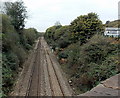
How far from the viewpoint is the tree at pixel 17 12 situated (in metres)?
27.0

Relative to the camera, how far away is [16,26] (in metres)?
27.0

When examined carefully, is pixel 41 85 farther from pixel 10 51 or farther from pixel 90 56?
pixel 10 51

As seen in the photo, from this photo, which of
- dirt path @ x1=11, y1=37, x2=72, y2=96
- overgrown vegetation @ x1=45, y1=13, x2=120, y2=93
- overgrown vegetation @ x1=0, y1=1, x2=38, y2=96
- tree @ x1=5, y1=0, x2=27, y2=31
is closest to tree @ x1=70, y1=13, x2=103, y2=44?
overgrown vegetation @ x1=45, y1=13, x2=120, y2=93

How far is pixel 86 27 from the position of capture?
66.1ft

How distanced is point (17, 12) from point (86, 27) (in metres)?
13.1

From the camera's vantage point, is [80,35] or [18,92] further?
[80,35]

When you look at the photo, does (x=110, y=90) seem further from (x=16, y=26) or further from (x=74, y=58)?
(x=16, y=26)

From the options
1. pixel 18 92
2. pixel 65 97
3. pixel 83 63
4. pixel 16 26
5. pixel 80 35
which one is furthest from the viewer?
pixel 16 26

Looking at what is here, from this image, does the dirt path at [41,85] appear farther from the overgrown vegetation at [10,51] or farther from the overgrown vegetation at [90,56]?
the overgrown vegetation at [90,56]

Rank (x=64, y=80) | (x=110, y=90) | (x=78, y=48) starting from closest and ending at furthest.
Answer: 1. (x=110, y=90)
2. (x=64, y=80)
3. (x=78, y=48)

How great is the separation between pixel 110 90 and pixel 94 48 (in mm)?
13142

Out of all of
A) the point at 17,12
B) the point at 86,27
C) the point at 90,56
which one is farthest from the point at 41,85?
the point at 17,12

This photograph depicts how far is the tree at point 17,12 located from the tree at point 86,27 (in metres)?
10.3

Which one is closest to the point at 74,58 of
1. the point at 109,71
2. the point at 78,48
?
the point at 78,48
